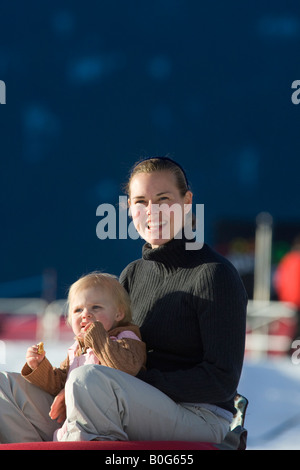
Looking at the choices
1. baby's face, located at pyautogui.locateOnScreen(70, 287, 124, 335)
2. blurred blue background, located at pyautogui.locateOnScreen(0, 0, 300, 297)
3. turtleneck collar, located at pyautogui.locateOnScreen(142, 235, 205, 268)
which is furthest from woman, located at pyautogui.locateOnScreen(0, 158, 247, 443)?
blurred blue background, located at pyautogui.locateOnScreen(0, 0, 300, 297)

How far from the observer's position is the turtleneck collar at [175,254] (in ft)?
6.56

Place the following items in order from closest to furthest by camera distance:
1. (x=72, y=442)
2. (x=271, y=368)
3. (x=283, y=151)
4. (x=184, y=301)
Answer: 1. (x=72, y=442)
2. (x=184, y=301)
3. (x=271, y=368)
4. (x=283, y=151)

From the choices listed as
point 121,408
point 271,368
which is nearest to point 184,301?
point 121,408

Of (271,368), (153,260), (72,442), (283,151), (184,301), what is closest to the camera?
(72,442)

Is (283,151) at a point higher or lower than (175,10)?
lower

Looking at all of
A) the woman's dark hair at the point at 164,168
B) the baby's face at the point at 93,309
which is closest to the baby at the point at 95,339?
the baby's face at the point at 93,309

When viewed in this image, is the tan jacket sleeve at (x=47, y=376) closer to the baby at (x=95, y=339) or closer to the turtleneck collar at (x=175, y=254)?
the baby at (x=95, y=339)

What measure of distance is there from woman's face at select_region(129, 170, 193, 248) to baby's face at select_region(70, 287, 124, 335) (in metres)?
0.20

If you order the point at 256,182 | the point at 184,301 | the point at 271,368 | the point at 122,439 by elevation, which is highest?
the point at 256,182

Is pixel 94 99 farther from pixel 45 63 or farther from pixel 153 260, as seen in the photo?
pixel 153 260

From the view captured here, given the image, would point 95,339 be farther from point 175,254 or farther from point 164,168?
point 164,168

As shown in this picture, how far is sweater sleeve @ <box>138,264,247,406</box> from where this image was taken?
181 centimetres

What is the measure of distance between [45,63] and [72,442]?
9.40 m
